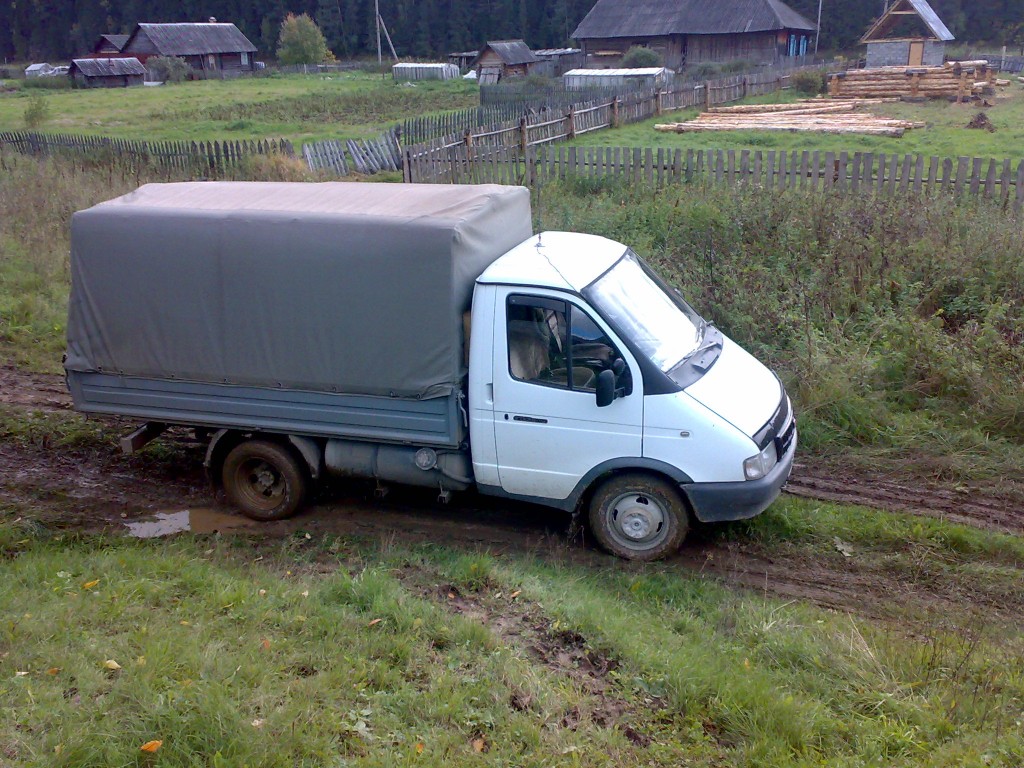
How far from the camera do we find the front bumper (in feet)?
19.5

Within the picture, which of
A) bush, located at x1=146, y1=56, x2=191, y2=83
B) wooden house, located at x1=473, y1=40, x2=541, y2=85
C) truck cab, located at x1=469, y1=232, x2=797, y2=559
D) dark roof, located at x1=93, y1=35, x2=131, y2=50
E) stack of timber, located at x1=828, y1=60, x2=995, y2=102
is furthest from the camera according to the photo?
dark roof, located at x1=93, y1=35, x2=131, y2=50

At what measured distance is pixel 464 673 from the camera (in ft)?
14.4

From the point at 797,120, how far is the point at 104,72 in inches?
2177

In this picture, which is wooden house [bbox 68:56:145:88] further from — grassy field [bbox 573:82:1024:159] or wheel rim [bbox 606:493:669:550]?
wheel rim [bbox 606:493:669:550]

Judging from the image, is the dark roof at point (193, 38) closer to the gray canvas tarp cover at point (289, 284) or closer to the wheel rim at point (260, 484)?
the gray canvas tarp cover at point (289, 284)

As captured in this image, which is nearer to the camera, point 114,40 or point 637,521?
point 637,521

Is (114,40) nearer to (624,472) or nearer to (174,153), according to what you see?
(174,153)

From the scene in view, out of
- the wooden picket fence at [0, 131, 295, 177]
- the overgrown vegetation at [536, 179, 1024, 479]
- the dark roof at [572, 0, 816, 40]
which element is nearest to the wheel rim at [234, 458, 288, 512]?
the overgrown vegetation at [536, 179, 1024, 479]

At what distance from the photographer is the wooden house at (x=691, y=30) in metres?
53.2

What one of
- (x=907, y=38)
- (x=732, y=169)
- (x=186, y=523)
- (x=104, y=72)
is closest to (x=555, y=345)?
(x=186, y=523)

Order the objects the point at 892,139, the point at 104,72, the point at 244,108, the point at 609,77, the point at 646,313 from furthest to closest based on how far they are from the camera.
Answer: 1. the point at 104,72
2. the point at 609,77
3. the point at 244,108
4. the point at 892,139
5. the point at 646,313

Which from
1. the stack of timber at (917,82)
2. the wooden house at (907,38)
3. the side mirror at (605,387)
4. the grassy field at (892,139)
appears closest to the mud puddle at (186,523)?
the side mirror at (605,387)

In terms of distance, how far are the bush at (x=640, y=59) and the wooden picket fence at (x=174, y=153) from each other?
36.1 meters

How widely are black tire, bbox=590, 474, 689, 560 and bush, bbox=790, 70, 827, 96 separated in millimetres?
36221
